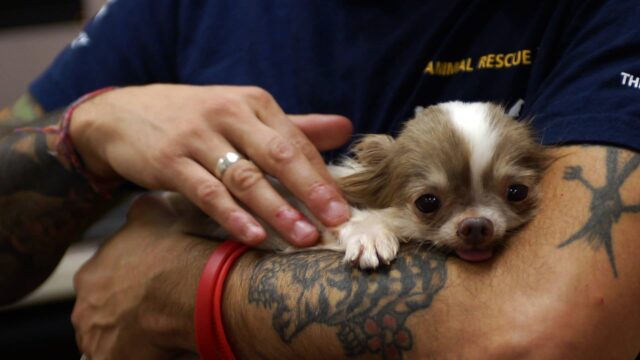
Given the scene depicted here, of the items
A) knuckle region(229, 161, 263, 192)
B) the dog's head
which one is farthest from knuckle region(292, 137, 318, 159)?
the dog's head

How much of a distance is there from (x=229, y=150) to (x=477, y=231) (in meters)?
0.58

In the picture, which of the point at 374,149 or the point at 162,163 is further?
the point at 374,149

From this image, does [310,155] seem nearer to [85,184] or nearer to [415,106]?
[415,106]

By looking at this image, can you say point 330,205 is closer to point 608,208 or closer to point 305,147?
point 305,147

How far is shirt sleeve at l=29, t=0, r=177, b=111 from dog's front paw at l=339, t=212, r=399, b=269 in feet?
3.11

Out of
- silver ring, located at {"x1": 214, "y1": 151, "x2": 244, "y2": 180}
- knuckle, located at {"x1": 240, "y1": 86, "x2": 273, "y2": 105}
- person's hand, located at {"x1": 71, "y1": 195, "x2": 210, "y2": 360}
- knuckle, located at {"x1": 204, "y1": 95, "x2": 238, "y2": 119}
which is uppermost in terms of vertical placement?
knuckle, located at {"x1": 240, "y1": 86, "x2": 273, "y2": 105}

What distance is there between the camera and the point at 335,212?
1.50 metres

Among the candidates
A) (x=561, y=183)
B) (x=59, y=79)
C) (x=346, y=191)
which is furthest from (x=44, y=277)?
(x=561, y=183)

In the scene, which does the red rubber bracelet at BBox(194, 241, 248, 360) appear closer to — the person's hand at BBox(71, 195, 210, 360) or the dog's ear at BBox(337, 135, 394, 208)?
the person's hand at BBox(71, 195, 210, 360)

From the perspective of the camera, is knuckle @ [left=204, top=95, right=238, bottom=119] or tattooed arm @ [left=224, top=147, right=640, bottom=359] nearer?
tattooed arm @ [left=224, top=147, right=640, bottom=359]

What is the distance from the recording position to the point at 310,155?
153 cm

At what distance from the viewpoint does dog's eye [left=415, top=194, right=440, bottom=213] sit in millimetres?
1518

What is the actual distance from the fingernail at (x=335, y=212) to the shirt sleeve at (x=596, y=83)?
18.1 inches

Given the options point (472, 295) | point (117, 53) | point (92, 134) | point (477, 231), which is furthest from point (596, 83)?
point (117, 53)
